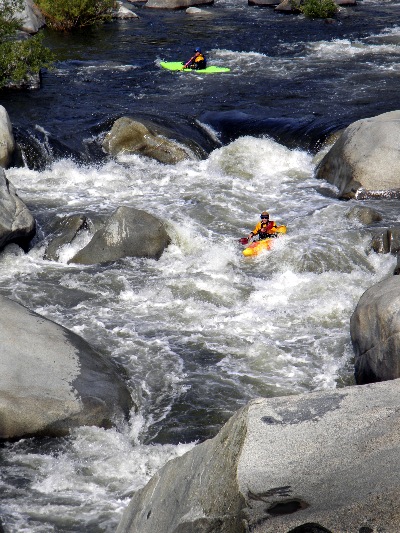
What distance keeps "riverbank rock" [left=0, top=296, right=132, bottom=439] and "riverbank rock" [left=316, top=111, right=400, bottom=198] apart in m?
5.96

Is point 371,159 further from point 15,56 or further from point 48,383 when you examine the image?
point 15,56

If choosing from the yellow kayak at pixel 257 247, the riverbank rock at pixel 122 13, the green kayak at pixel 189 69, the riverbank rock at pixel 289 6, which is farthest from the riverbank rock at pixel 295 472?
the riverbank rock at pixel 289 6

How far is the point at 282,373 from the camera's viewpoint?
6.98m

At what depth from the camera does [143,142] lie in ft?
42.1

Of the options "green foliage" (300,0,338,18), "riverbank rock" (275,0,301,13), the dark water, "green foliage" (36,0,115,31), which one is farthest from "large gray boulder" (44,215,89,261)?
"riverbank rock" (275,0,301,13)

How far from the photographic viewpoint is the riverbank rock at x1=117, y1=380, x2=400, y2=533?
284cm

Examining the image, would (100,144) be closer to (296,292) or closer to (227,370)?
(296,292)

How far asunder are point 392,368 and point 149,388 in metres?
2.16

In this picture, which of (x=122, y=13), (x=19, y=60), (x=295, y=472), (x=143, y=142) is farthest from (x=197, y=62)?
(x=295, y=472)

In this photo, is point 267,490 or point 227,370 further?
point 227,370

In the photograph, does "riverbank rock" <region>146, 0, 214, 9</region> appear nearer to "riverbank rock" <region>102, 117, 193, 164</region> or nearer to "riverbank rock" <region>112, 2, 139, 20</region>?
"riverbank rock" <region>112, 2, 139, 20</region>

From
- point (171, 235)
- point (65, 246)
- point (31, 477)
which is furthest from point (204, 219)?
point (31, 477)

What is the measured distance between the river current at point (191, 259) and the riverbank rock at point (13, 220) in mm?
218

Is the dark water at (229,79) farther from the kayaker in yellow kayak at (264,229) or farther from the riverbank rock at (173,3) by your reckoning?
the kayaker in yellow kayak at (264,229)
